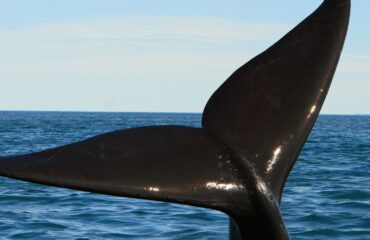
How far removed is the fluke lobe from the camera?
490cm

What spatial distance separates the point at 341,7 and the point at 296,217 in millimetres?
9781

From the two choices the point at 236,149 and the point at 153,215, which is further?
the point at 153,215

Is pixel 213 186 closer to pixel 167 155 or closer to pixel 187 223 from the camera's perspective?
pixel 167 155

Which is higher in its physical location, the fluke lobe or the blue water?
the fluke lobe

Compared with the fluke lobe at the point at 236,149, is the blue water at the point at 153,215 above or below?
below

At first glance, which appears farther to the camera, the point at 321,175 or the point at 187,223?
the point at 321,175

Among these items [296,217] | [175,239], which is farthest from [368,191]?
[175,239]

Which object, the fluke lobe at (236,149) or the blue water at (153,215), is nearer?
the fluke lobe at (236,149)

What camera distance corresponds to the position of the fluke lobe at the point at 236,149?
4.90 meters

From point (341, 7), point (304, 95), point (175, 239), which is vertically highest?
point (341, 7)

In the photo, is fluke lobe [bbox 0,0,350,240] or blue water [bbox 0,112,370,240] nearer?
fluke lobe [bbox 0,0,350,240]

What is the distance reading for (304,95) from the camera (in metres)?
5.68

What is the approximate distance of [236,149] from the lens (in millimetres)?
5582

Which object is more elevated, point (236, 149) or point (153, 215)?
point (236, 149)
